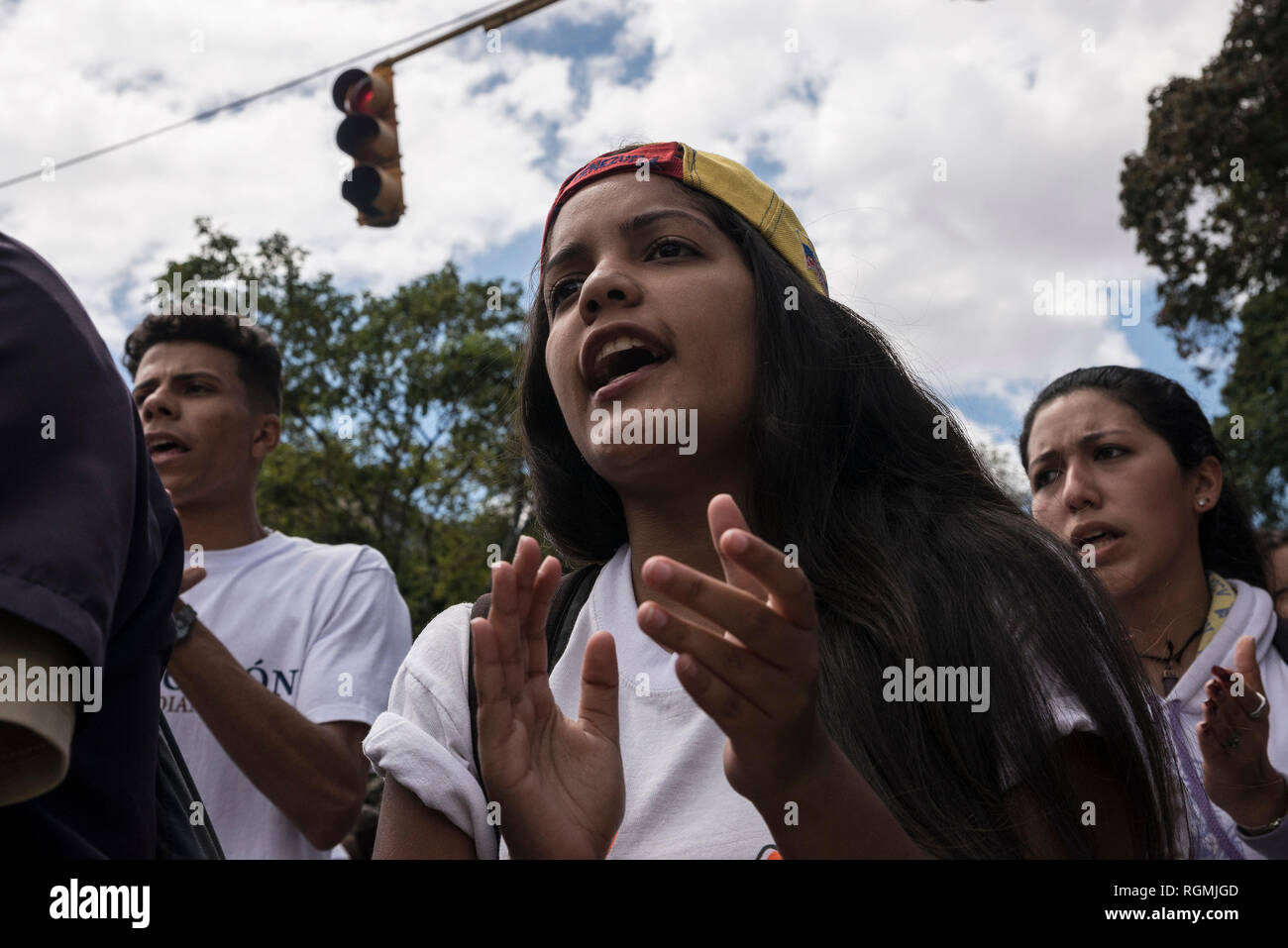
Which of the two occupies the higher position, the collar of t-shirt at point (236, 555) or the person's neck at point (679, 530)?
the collar of t-shirt at point (236, 555)

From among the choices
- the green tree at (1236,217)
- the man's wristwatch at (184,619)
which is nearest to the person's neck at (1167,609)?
the man's wristwatch at (184,619)

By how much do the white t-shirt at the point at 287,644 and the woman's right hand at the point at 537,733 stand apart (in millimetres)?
2099

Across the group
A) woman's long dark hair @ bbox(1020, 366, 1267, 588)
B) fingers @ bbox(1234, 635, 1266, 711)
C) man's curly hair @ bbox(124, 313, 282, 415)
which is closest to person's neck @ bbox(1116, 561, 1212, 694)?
woman's long dark hair @ bbox(1020, 366, 1267, 588)

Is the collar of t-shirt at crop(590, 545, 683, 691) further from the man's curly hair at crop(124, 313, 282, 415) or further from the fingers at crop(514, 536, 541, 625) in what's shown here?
the man's curly hair at crop(124, 313, 282, 415)

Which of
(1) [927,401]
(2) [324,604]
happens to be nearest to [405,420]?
(2) [324,604]

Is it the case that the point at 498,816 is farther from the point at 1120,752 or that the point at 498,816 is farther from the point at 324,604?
the point at 324,604

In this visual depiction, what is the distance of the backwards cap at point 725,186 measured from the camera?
266 centimetres

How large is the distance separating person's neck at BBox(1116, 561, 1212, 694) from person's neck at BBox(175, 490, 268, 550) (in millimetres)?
3049

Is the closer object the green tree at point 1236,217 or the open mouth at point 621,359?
the open mouth at point 621,359

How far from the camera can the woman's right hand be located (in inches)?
67.5

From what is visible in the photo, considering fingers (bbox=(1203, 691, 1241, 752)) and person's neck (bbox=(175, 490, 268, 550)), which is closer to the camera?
A: fingers (bbox=(1203, 691, 1241, 752))

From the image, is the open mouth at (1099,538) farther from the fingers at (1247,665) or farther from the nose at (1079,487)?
the fingers at (1247,665)
